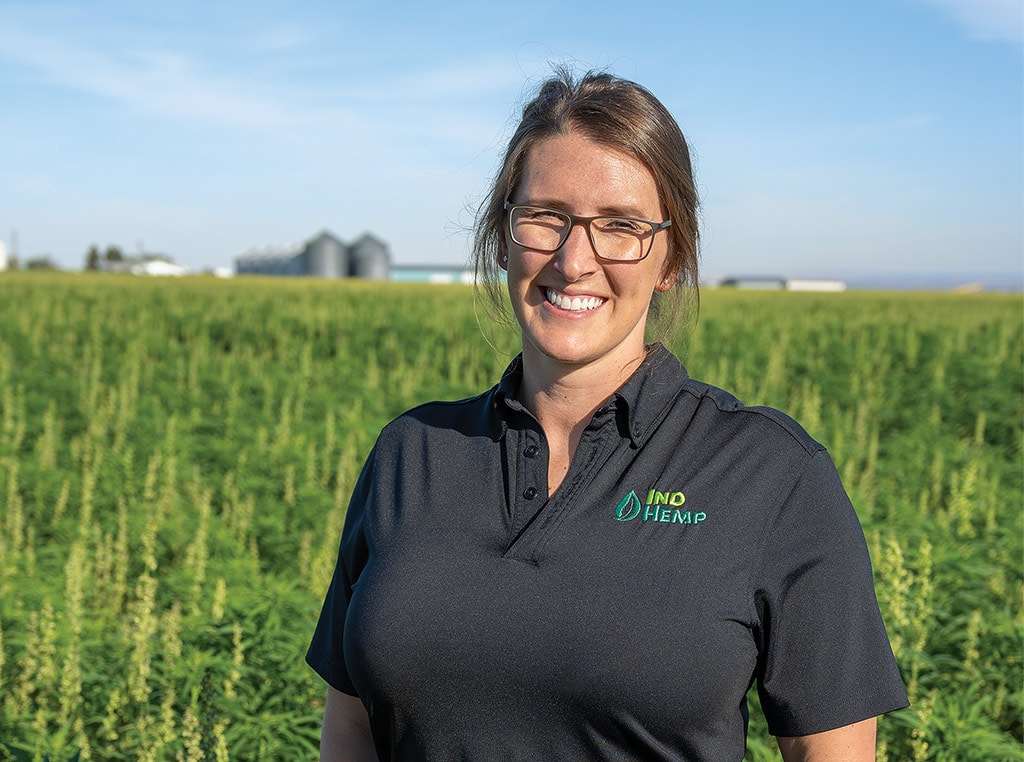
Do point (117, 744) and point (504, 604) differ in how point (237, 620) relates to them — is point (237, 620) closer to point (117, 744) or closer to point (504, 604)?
point (117, 744)

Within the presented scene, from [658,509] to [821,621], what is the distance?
289 mm

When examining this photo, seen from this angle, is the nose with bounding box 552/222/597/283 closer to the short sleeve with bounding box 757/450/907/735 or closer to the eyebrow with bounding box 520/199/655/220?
the eyebrow with bounding box 520/199/655/220

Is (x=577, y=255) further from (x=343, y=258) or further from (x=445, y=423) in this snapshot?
(x=343, y=258)

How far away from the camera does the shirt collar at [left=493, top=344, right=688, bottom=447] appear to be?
1.65 metres

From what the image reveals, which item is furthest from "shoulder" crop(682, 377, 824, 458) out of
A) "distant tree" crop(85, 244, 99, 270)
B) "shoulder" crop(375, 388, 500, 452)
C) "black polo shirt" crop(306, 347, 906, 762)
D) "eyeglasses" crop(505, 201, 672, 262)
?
"distant tree" crop(85, 244, 99, 270)

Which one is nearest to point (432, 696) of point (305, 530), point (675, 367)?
point (675, 367)

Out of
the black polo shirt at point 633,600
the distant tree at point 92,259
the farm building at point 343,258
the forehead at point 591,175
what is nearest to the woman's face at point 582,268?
the forehead at point 591,175

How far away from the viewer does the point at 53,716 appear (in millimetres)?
3512

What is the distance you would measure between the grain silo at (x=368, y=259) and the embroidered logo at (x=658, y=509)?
66.8 meters

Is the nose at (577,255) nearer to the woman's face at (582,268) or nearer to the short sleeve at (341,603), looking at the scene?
the woman's face at (582,268)

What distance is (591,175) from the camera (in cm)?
168

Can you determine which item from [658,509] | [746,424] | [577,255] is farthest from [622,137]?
[658,509]

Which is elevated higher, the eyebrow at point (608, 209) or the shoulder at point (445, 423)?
the eyebrow at point (608, 209)

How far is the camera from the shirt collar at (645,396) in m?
1.65
